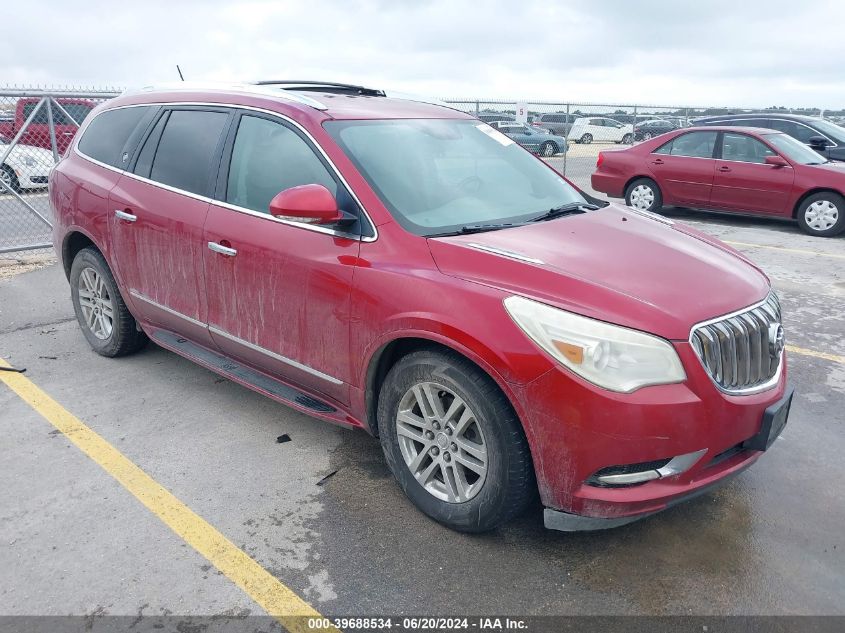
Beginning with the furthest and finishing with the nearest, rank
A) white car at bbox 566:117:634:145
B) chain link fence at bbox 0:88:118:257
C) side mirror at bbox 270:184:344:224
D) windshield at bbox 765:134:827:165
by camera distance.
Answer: white car at bbox 566:117:634:145 → windshield at bbox 765:134:827:165 → chain link fence at bbox 0:88:118:257 → side mirror at bbox 270:184:344:224

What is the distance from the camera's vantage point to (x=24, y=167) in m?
8.94

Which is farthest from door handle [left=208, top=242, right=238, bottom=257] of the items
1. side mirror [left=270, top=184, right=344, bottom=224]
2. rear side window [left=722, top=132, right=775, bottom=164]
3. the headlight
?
rear side window [left=722, top=132, right=775, bottom=164]

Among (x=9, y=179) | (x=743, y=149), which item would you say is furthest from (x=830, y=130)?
(x=9, y=179)

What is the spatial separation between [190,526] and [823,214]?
9726mm

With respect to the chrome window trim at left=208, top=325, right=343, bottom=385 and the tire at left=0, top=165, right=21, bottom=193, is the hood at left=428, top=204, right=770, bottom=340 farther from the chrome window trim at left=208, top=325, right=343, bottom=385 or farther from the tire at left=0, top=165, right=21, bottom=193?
the tire at left=0, top=165, right=21, bottom=193

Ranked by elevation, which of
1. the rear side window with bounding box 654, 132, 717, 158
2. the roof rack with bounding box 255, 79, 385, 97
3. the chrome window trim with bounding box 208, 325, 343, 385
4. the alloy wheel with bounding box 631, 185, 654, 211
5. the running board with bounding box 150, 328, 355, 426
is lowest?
the alloy wheel with bounding box 631, 185, 654, 211

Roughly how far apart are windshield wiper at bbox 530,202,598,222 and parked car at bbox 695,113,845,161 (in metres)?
10.2

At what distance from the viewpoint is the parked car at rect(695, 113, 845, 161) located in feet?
40.9

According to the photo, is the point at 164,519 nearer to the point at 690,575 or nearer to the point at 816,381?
the point at 690,575

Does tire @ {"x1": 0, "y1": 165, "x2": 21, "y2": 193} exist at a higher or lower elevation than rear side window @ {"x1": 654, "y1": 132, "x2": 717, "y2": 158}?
lower

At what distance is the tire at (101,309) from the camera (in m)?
4.74

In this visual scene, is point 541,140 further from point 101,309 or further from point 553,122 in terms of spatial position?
point 101,309

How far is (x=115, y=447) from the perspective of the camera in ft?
12.2

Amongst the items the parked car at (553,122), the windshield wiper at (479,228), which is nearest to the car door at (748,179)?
the windshield wiper at (479,228)
